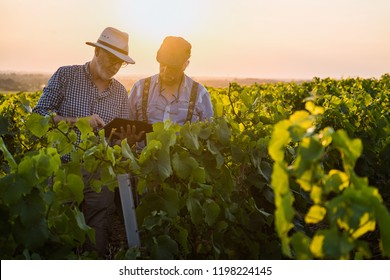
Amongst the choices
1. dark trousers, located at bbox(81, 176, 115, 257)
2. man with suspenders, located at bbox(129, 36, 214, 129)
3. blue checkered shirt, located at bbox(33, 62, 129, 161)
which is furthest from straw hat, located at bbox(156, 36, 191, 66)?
dark trousers, located at bbox(81, 176, 115, 257)

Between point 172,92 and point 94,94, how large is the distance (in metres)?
0.56

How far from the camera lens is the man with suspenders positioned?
162 inches

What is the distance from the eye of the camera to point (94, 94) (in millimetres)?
4059

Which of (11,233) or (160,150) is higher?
(160,150)

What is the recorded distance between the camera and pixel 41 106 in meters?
3.95

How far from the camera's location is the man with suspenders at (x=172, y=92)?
4113mm

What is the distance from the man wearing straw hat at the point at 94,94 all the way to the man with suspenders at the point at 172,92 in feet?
0.79

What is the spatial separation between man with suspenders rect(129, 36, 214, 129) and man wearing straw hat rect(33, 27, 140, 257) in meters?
0.24

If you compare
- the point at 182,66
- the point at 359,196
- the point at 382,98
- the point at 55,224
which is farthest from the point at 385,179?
the point at 359,196

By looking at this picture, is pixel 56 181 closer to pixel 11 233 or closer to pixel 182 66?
pixel 11 233

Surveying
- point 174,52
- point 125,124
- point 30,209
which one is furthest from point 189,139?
point 174,52

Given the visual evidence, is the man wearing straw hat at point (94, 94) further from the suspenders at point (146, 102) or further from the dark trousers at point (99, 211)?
the suspenders at point (146, 102)
